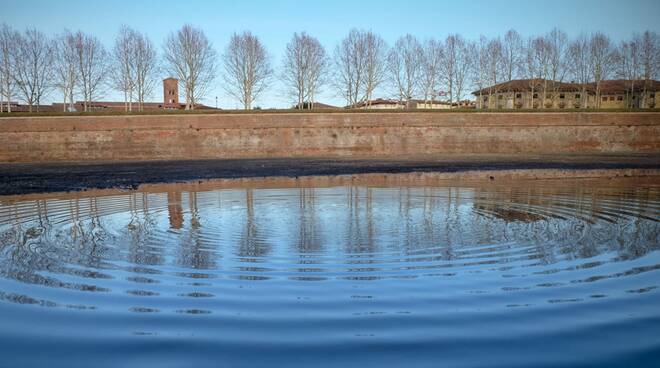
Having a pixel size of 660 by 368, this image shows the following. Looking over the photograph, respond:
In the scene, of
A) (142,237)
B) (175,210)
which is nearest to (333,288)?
(142,237)

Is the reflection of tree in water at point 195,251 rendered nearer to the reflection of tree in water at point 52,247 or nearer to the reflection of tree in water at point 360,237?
the reflection of tree in water at point 52,247

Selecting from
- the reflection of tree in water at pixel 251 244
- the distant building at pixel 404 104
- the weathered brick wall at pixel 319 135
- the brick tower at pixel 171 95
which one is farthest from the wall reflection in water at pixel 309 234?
the brick tower at pixel 171 95

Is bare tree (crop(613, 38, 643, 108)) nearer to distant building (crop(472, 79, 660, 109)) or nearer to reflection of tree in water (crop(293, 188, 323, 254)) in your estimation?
distant building (crop(472, 79, 660, 109))

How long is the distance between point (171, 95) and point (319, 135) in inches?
2032

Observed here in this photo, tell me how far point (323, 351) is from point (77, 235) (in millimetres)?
5661

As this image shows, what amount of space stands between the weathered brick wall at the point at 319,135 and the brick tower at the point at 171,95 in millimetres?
47799

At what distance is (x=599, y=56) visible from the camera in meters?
53.8

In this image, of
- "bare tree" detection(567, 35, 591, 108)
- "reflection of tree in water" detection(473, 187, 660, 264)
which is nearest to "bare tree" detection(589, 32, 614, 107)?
"bare tree" detection(567, 35, 591, 108)

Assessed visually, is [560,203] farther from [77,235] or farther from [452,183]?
[77,235]

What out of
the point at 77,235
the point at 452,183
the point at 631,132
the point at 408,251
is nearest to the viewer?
the point at 408,251

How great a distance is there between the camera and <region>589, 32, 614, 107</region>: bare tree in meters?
53.6

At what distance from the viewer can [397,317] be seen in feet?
14.2

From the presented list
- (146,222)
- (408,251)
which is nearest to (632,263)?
(408,251)

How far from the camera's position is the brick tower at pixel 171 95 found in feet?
260
